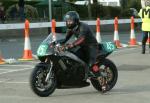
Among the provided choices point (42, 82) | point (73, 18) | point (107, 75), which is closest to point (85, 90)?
point (107, 75)

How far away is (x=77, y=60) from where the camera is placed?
10.2m

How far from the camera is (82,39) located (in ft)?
33.5

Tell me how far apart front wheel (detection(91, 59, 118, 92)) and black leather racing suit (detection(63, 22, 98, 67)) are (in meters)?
0.27

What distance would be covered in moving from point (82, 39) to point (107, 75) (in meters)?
0.98

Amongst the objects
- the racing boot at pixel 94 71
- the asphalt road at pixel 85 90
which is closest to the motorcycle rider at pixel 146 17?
the asphalt road at pixel 85 90

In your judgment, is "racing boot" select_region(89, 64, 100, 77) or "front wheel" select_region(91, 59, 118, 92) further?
"front wheel" select_region(91, 59, 118, 92)

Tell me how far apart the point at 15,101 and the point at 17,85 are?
203 centimetres

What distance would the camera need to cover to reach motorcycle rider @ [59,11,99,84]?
33.6 feet

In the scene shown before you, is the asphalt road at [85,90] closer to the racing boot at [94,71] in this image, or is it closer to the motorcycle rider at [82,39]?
the racing boot at [94,71]

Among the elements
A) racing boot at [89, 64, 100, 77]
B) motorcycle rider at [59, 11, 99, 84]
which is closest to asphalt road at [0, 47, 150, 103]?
racing boot at [89, 64, 100, 77]

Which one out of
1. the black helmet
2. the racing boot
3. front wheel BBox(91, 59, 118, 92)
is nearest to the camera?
the black helmet

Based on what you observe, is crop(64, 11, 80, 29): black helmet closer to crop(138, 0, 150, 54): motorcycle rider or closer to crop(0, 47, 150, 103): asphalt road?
crop(0, 47, 150, 103): asphalt road

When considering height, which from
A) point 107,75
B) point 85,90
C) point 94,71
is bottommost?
point 85,90

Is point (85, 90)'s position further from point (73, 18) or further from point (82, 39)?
point (73, 18)
